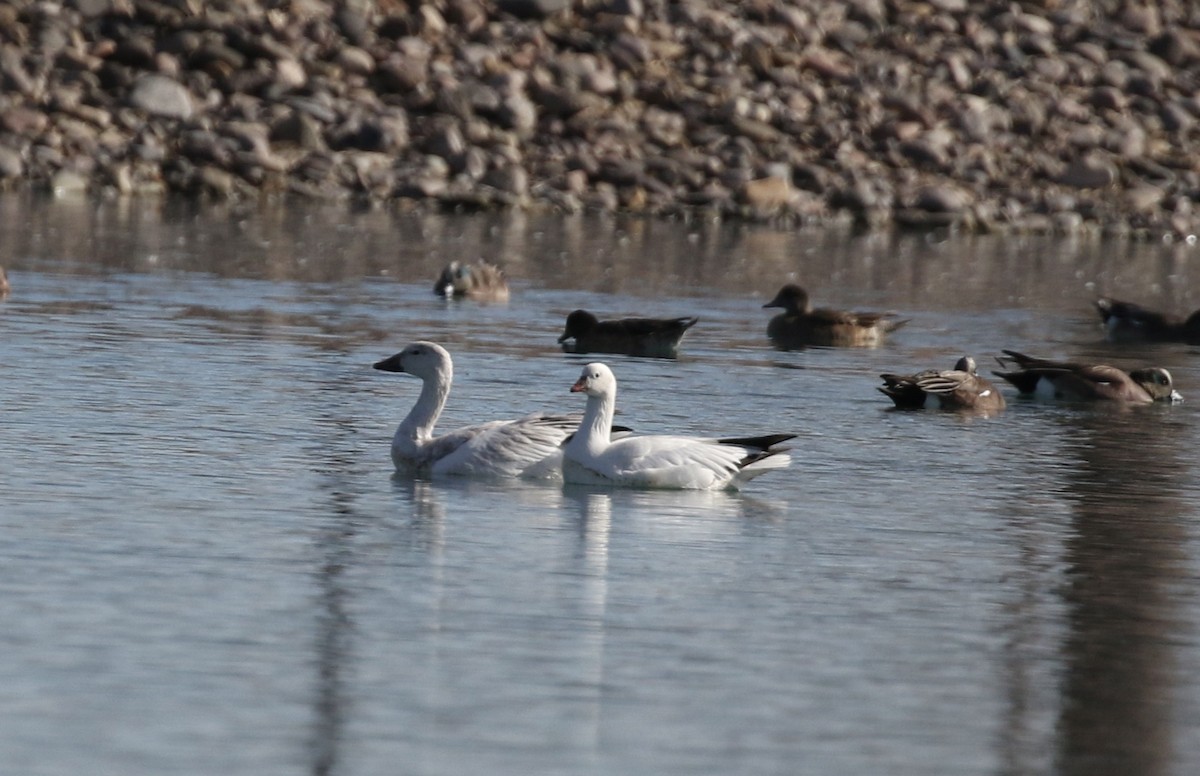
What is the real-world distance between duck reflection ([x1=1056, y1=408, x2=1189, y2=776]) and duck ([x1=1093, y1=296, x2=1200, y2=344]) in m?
8.51

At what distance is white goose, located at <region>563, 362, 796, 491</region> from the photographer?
12.9 m

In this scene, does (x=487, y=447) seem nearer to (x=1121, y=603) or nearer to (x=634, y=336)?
(x=1121, y=603)

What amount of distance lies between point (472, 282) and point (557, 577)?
15205 mm

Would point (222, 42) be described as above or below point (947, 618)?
above

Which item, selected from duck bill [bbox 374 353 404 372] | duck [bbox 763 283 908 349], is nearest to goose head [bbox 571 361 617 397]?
duck bill [bbox 374 353 404 372]

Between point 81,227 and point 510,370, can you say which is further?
point 81,227

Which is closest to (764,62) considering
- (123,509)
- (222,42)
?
(222,42)

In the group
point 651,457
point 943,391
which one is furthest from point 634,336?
point 651,457

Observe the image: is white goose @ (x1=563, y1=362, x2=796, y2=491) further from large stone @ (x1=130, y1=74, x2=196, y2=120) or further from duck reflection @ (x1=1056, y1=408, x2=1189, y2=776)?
large stone @ (x1=130, y1=74, x2=196, y2=120)

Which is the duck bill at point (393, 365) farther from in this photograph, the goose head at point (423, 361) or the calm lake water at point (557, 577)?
the calm lake water at point (557, 577)

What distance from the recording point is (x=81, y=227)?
111 feet

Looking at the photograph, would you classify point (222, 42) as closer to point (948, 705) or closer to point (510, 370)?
point (510, 370)

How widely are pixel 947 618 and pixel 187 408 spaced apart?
23.2 feet

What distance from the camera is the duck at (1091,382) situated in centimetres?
1848
